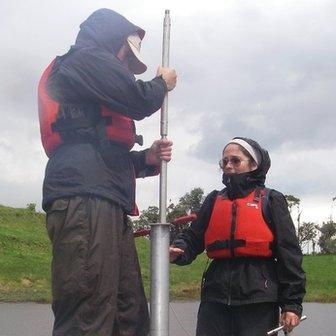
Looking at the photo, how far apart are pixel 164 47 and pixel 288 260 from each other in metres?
1.45

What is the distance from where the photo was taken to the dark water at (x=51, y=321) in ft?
26.7

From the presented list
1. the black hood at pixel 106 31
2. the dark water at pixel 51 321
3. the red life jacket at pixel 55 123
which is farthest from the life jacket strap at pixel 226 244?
the dark water at pixel 51 321

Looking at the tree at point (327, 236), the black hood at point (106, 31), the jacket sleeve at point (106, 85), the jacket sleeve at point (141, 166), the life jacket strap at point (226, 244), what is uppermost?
the tree at point (327, 236)

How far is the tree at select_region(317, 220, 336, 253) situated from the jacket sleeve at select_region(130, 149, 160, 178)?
50.8 meters

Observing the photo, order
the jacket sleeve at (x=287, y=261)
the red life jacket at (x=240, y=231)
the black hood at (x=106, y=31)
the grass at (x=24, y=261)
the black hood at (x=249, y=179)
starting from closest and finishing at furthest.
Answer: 1. the black hood at (x=106, y=31)
2. the jacket sleeve at (x=287, y=261)
3. the red life jacket at (x=240, y=231)
4. the black hood at (x=249, y=179)
5. the grass at (x=24, y=261)

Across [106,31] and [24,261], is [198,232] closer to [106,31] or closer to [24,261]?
[106,31]

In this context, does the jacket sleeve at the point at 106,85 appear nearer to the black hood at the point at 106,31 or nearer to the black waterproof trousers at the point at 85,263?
the black hood at the point at 106,31

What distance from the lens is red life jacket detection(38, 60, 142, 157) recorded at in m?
3.20

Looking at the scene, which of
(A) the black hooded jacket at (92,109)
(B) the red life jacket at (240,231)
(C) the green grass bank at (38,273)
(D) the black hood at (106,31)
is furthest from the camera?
(C) the green grass bank at (38,273)

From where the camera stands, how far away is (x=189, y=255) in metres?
4.21

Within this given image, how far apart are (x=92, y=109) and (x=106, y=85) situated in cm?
15

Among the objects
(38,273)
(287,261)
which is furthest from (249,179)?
(38,273)

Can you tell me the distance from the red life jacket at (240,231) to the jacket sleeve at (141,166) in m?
0.69

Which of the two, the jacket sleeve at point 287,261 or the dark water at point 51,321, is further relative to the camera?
the dark water at point 51,321
